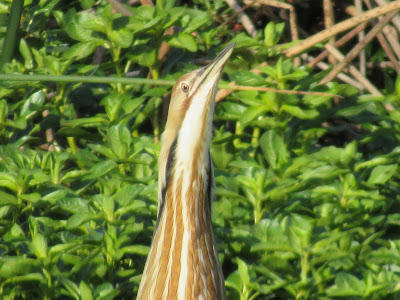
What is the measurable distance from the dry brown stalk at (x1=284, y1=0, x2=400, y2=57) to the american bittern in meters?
1.14

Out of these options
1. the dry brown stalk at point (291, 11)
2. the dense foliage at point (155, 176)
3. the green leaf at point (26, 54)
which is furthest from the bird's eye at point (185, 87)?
the dry brown stalk at point (291, 11)

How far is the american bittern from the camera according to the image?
7.16 feet

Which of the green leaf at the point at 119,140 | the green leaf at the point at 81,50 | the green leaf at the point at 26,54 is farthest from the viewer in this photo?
the green leaf at the point at 26,54

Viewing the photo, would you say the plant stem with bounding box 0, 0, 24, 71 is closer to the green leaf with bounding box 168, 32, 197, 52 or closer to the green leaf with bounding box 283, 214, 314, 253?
the green leaf with bounding box 168, 32, 197, 52

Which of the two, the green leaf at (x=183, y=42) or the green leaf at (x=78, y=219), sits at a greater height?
the green leaf at (x=183, y=42)

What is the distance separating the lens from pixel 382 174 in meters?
2.88

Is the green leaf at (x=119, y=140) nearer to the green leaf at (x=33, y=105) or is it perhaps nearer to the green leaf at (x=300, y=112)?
the green leaf at (x=33, y=105)

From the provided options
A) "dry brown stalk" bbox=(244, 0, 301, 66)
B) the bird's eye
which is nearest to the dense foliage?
"dry brown stalk" bbox=(244, 0, 301, 66)

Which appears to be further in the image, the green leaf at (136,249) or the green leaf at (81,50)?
the green leaf at (81,50)

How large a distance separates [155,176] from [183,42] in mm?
581

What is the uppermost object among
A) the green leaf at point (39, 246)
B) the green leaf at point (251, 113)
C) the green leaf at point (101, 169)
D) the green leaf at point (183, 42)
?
the green leaf at point (183, 42)

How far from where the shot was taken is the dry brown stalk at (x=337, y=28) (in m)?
3.27

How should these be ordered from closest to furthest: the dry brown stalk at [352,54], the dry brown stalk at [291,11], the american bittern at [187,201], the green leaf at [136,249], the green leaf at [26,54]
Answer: the american bittern at [187,201] < the green leaf at [136,249] < the green leaf at [26,54] < the dry brown stalk at [352,54] < the dry brown stalk at [291,11]

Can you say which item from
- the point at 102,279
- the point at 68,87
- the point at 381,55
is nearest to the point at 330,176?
the point at 102,279
